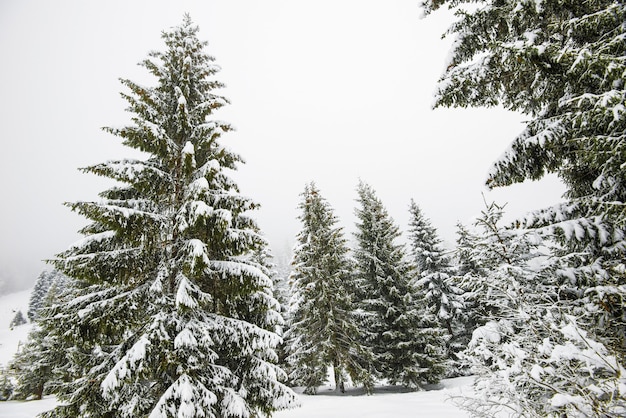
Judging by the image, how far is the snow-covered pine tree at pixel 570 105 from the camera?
4.41 meters

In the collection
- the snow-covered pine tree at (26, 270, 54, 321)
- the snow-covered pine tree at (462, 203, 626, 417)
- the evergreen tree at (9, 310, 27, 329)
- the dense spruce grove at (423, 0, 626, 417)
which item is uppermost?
the snow-covered pine tree at (26, 270, 54, 321)

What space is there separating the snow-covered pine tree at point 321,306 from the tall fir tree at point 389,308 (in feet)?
3.31

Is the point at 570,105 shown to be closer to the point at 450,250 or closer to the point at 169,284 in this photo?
the point at 450,250

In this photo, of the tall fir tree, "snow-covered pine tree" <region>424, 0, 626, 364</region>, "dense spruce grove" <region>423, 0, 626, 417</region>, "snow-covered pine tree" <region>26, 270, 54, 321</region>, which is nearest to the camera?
"dense spruce grove" <region>423, 0, 626, 417</region>

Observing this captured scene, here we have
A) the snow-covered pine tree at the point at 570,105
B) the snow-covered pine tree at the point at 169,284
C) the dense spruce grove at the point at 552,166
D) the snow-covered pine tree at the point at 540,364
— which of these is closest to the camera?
the snow-covered pine tree at the point at 540,364

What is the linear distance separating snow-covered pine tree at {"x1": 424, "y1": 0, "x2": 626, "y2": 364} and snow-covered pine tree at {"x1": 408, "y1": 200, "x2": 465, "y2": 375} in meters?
15.1

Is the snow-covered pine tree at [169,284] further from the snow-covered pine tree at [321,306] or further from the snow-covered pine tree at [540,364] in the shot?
the snow-covered pine tree at [321,306]

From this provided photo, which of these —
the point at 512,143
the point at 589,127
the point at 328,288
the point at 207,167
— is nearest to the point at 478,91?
the point at 512,143

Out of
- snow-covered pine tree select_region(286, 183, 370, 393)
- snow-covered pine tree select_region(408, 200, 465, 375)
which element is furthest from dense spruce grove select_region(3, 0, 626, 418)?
snow-covered pine tree select_region(408, 200, 465, 375)

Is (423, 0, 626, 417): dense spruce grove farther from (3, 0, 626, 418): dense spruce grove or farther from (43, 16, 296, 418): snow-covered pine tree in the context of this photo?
(43, 16, 296, 418): snow-covered pine tree

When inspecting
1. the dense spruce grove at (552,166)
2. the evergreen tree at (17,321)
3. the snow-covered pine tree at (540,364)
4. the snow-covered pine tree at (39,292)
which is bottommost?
the snow-covered pine tree at (540,364)

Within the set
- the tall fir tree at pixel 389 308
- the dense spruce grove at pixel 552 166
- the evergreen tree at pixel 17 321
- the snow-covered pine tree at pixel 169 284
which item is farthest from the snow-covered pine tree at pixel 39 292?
the dense spruce grove at pixel 552 166

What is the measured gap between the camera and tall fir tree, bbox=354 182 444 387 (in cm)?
1546

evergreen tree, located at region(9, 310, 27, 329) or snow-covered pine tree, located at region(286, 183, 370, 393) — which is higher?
evergreen tree, located at region(9, 310, 27, 329)
